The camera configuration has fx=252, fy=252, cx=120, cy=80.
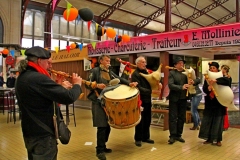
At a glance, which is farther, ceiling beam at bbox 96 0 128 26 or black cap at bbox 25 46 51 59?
ceiling beam at bbox 96 0 128 26

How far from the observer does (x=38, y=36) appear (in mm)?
13359

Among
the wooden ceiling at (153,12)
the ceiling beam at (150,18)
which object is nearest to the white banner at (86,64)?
the wooden ceiling at (153,12)

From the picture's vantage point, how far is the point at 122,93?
3389 millimetres

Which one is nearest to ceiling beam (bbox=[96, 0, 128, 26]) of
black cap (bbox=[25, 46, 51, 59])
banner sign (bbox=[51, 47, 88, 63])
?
banner sign (bbox=[51, 47, 88, 63])

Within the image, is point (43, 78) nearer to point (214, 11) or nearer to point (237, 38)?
point (237, 38)

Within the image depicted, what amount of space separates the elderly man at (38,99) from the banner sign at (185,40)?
457cm

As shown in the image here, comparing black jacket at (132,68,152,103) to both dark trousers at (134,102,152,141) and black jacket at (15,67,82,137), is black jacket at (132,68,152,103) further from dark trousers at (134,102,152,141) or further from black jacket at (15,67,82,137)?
black jacket at (15,67,82,137)

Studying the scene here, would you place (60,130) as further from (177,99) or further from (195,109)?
(195,109)

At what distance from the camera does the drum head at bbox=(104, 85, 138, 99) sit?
10.8 ft

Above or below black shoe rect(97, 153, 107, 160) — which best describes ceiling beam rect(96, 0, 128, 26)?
above

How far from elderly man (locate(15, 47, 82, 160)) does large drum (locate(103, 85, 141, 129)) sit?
1.24m

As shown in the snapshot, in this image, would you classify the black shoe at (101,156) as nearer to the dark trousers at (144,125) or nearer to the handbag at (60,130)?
the dark trousers at (144,125)

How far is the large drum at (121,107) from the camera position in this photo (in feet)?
10.5

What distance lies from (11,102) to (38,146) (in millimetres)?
6111
